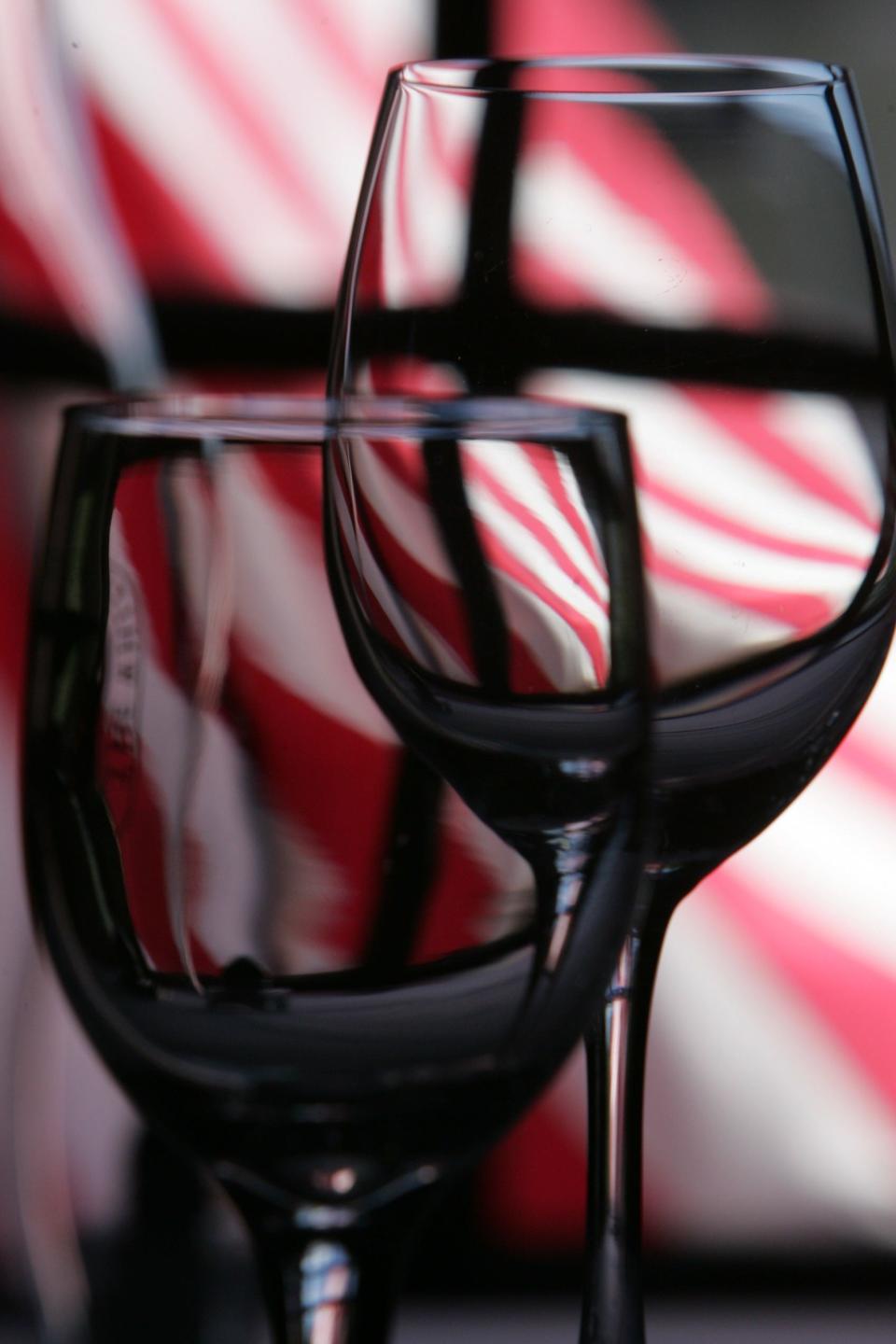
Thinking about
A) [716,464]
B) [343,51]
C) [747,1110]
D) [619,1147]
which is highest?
[343,51]

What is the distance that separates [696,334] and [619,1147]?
120mm

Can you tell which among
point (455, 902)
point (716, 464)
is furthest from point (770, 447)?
point (455, 902)

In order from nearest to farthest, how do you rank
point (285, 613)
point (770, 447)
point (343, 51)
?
point (285, 613) → point (770, 447) → point (343, 51)

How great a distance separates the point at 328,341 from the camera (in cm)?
54

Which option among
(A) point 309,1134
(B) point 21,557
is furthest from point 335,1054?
(B) point 21,557

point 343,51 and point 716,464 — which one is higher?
point 343,51

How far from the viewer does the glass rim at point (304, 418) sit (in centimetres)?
16

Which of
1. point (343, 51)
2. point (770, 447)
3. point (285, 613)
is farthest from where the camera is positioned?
point (343, 51)

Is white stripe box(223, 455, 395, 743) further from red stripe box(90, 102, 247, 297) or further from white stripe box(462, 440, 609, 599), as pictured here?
red stripe box(90, 102, 247, 297)

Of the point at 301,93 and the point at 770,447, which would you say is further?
the point at 301,93

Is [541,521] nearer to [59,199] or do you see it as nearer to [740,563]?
[740,563]

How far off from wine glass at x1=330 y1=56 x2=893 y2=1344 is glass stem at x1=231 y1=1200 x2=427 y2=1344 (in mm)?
92

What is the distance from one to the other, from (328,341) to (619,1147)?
13.0 inches

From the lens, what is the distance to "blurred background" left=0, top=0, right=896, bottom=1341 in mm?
536
